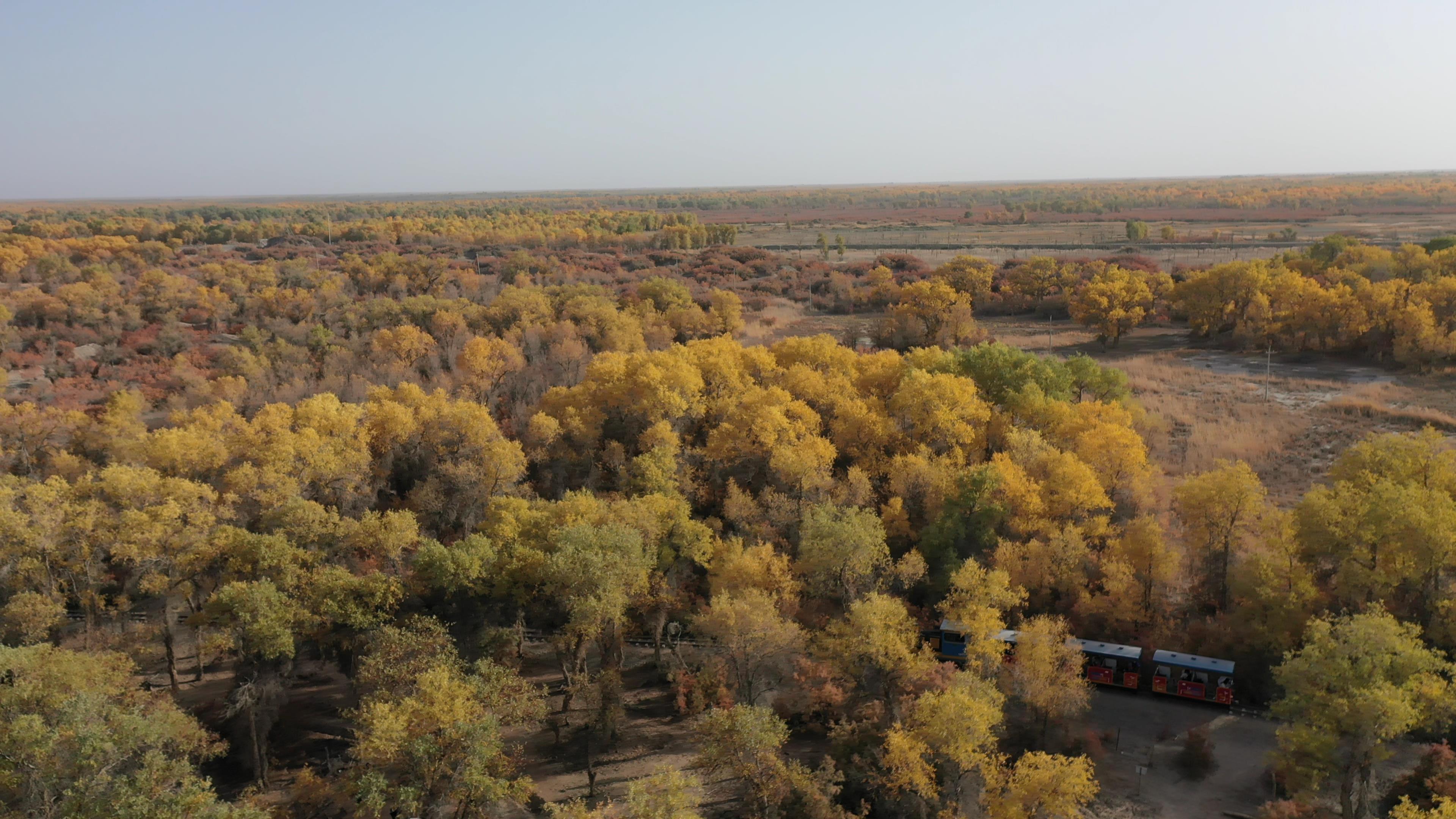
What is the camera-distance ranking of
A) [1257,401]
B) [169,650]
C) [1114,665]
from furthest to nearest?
[1257,401] < [169,650] < [1114,665]

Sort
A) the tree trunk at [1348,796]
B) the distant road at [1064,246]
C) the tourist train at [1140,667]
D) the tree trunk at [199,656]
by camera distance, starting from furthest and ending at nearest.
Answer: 1. the distant road at [1064,246]
2. the tree trunk at [199,656]
3. the tourist train at [1140,667]
4. the tree trunk at [1348,796]

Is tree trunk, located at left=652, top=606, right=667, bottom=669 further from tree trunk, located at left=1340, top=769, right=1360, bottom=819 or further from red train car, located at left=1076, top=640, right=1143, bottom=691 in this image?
tree trunk, located at left=1340, top=769, right=1360, bottom=819

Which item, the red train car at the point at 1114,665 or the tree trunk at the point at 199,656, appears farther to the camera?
the tree trunk at the point at 199,656

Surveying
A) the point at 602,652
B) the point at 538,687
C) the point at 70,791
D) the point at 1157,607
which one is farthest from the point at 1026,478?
the point at 70,791

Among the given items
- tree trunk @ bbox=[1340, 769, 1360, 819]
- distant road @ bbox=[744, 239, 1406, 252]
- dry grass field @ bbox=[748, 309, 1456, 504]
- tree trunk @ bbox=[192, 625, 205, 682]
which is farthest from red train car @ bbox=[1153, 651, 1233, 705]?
distant road @ bbox=[744, 239, 1406, 252]

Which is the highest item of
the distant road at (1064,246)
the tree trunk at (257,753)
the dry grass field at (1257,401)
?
the distant road at (1064,246)

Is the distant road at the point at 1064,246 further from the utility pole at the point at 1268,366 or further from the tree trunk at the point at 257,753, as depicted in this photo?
the tree trunk at the point at 257,753

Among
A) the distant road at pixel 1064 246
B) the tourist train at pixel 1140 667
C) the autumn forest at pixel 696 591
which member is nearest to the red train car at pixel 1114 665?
the tourist train at pixel 1140 667

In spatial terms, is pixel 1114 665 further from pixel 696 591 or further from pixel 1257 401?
pixel 1257 401

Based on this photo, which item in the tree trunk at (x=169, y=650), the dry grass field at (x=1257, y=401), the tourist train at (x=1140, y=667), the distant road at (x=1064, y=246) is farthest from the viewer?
the distant road at (x=1064, y=246)

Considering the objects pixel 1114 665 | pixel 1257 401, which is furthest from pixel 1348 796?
pixel 1257 401

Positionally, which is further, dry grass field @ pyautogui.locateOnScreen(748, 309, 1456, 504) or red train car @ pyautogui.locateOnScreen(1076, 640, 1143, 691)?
dry grass field @ pyautogui.locateOnScreen(748, 309, 1456, 504)
